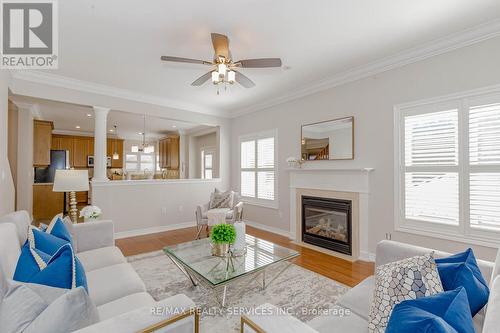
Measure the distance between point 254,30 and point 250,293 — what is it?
9.09 feet

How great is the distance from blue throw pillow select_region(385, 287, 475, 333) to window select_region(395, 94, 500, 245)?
2324 mm

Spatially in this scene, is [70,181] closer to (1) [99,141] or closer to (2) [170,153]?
(1) [99,141]

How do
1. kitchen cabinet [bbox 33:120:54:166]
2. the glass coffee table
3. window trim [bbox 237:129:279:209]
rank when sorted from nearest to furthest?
the glass coffee table → window trim [bbox 237:129:279:209] → kitchen cabinet [bbox 33:120:54:166]

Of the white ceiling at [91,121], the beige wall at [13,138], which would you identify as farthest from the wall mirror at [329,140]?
the beige wall at [13,138]

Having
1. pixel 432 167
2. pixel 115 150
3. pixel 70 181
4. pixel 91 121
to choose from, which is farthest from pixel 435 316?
pixel 115 150

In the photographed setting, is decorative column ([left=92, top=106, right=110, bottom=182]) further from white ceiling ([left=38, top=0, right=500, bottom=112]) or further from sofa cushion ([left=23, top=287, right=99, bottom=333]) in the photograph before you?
sofa cushion ([left=23, top=287, right=99, bottom=333])

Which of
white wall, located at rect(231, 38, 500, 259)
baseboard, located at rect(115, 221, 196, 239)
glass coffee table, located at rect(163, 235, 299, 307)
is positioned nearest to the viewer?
glass coffee table, located at rect(163, 235, 299, 307)

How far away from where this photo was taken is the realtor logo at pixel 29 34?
7.12 ft

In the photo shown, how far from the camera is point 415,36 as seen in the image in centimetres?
267

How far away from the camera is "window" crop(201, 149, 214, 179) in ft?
25.8

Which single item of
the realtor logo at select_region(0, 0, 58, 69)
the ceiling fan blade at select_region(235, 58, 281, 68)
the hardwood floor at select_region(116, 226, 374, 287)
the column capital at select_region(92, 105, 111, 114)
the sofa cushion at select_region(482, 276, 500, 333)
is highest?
the realtor logo at select_region(0, 0, 58, 69)

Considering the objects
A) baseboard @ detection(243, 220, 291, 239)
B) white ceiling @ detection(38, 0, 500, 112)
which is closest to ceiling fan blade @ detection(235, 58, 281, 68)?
white ceiling @ detection(38, 0, 500, 112)

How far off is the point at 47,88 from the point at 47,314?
4146 millimetres

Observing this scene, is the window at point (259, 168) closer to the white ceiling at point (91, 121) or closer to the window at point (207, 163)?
the white ceiling at point (91, 121)
